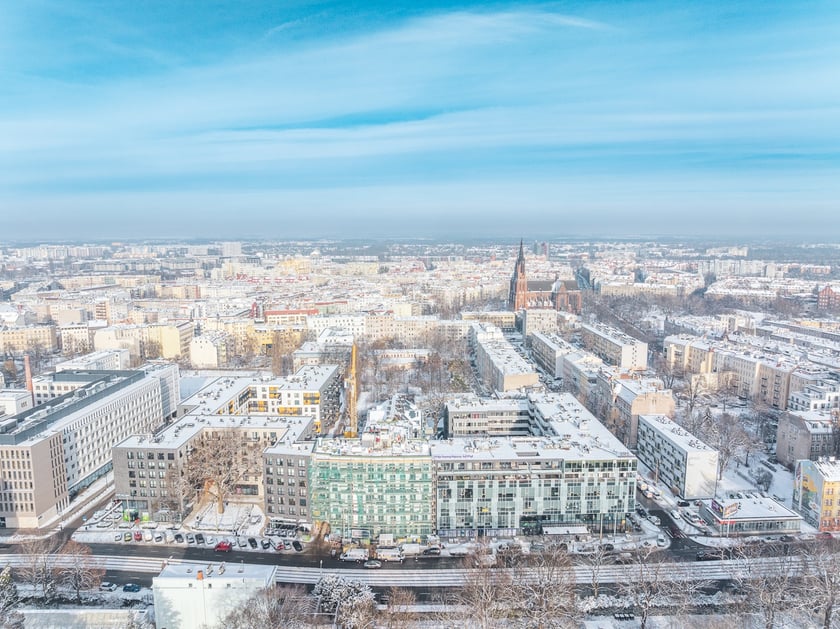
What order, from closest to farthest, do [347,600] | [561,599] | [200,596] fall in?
[200,596] → [561,599] → [347,600]

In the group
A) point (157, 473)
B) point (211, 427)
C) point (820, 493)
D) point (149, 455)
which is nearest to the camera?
point (820, 493)

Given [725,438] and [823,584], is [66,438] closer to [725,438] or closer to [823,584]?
[823,584]

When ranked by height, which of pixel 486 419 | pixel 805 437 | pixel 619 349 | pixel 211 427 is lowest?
pixel 805 437

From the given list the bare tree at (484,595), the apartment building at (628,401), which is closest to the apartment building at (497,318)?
the apartment building at (628,401)

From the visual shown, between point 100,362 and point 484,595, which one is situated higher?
point 100,362

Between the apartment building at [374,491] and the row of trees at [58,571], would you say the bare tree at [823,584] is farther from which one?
the row of trees at [58,571]

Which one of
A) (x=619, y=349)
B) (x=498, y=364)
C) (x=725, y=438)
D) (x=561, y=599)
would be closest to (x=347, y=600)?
(x=561, y=599)

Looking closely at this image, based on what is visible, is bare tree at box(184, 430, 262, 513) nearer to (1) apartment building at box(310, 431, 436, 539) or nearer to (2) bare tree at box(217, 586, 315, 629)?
(1) apartment building at box(310, 431, 436, 539)
